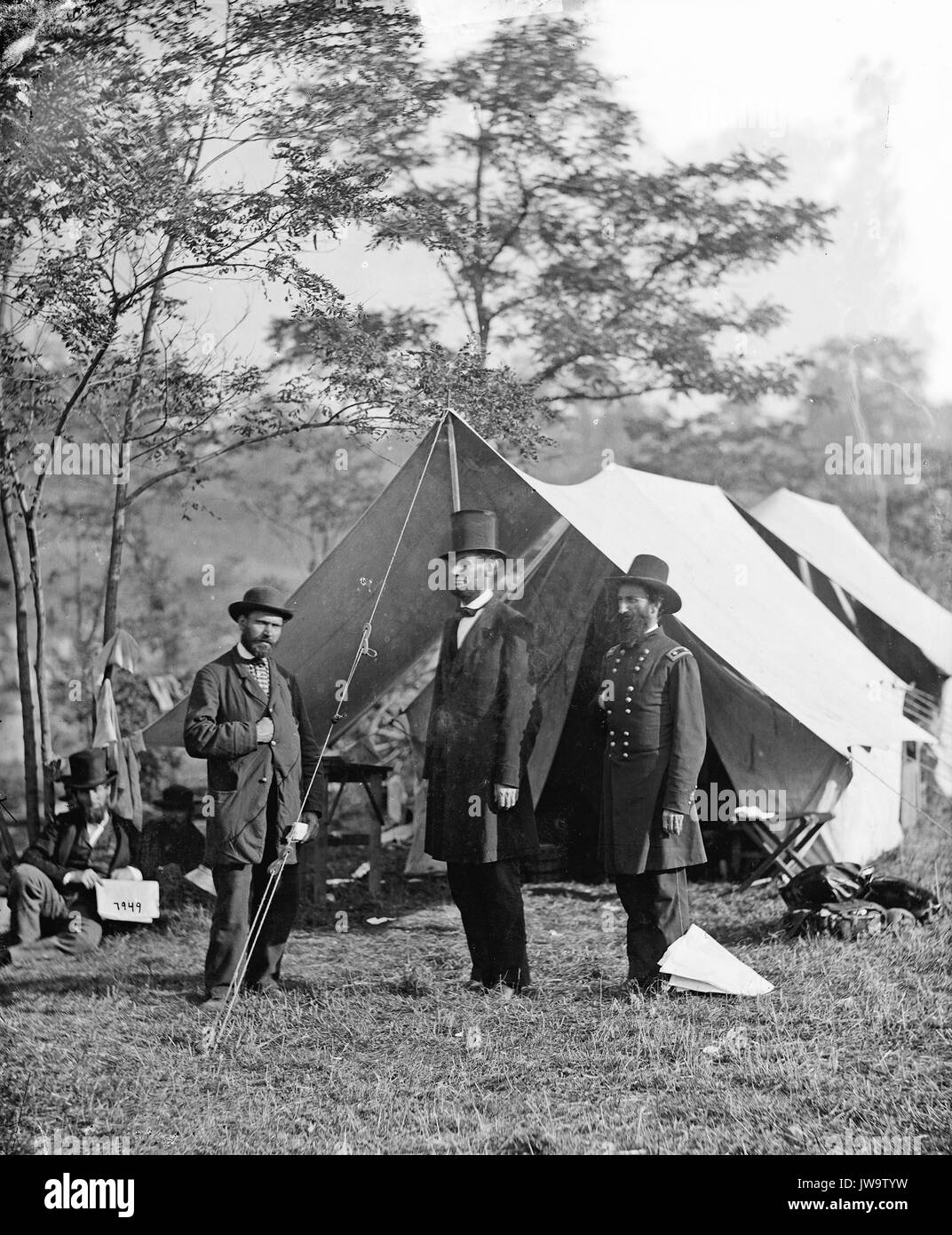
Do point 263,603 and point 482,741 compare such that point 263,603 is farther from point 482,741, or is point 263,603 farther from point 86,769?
point 86,769

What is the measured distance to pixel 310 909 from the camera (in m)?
6.17

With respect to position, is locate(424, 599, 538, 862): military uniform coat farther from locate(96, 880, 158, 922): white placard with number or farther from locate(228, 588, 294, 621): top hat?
locate(96, 880, 158, 922): white placard with number

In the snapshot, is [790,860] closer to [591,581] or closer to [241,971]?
[591,581]

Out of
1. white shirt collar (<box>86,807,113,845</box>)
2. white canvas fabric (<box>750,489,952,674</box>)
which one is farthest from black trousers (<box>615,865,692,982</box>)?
white canvas fabric (<box>750,489,952,674</box>)

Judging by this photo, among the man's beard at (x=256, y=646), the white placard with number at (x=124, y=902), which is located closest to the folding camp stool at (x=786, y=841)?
the man's beard at (x=256, y=646)

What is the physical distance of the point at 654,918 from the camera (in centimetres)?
482

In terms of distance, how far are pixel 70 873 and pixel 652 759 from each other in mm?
2726

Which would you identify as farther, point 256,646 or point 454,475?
point 454,475

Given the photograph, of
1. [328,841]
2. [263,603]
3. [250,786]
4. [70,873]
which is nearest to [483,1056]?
[250,786]

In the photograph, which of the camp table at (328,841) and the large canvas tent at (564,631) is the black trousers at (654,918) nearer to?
the large canvas tent at (564,631)

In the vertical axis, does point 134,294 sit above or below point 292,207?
below

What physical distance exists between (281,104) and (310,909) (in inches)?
145

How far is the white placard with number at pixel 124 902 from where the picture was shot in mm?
5730

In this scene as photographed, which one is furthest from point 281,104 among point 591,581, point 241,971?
point 241,971
